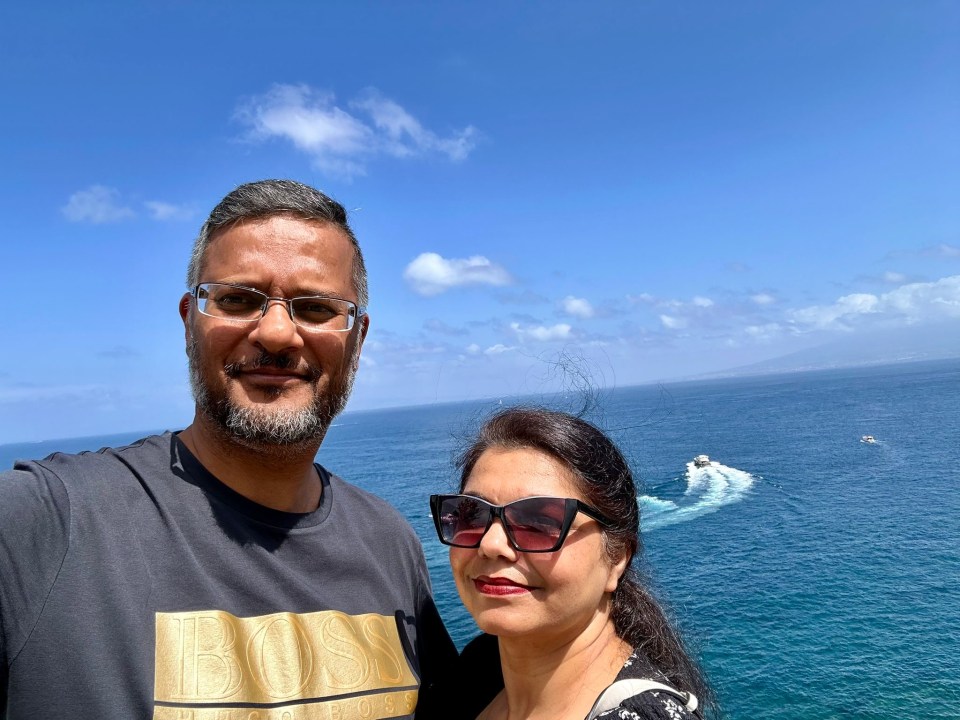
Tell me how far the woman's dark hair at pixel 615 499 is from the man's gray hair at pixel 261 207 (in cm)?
170

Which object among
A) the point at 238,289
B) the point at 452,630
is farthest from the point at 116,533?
the point at 452,630

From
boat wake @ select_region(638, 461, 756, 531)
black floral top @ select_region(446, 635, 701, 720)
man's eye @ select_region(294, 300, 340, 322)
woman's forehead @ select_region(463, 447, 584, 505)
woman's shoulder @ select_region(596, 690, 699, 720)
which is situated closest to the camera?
woman's shoulder @ select_region(596, 690, 699, 720)

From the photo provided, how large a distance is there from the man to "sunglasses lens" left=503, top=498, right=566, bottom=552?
1122 millimetres

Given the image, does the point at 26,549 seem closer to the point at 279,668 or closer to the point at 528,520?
the point at 279,668

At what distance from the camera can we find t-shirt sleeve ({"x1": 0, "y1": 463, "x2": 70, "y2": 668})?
2547mm

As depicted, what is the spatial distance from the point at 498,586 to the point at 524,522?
0.38 metres

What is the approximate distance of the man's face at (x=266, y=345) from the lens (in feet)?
11.3

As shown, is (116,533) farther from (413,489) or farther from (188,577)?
(413,489)

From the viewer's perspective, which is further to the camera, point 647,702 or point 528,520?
point 528,520

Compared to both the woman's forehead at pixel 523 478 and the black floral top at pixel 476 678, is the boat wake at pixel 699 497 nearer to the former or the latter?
the black floral top at pixel 476 678

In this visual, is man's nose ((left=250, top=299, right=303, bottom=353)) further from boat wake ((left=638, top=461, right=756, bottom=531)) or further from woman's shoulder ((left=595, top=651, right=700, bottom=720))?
boat wake ((left=638, top=461, right=756, bottom=531))

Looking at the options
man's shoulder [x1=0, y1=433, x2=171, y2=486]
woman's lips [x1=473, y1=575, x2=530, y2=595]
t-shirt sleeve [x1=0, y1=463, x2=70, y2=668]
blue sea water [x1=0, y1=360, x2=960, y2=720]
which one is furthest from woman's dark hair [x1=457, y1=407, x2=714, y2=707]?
t-shirt sleeve [x1=0, y1=463, x2=70, y2=668]

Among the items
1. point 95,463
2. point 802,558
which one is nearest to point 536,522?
point 95,463

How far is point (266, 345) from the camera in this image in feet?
11.2
